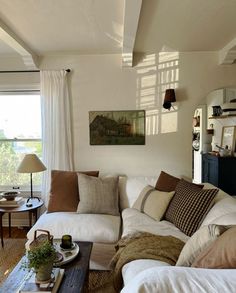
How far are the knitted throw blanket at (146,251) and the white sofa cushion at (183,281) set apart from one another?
2.76 ft

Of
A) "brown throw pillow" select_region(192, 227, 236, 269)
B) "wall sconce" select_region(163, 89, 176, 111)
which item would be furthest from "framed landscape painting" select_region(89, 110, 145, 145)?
"brown throw pillow" select_region(192, 227, 236, 269)

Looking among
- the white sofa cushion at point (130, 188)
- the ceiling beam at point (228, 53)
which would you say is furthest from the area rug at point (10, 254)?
the ceiling beam at point (228, 53)

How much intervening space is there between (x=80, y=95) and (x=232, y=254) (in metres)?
2.92

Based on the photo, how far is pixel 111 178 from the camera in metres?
3.03

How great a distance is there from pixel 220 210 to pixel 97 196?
52.7 inches

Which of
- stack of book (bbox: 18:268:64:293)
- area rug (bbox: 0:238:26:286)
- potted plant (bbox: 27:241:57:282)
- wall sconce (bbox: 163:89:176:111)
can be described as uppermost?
wall sconce (bbox: 163:89:176:111)

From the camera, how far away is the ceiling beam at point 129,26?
1.95 metres

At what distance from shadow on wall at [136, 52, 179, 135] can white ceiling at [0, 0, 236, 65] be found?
0.16 meters

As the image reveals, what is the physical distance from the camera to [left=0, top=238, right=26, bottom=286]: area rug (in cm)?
249

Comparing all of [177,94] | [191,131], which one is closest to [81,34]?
[177,94]

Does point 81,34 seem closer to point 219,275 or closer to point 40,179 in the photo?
point 40,179

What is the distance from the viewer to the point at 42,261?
148cm

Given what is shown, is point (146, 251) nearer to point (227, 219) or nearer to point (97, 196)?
point (227, 219)

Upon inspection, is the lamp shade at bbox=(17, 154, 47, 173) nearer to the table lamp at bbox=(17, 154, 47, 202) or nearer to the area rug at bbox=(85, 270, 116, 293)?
the table lamp at bbox=(17, 154, 47, 202)
